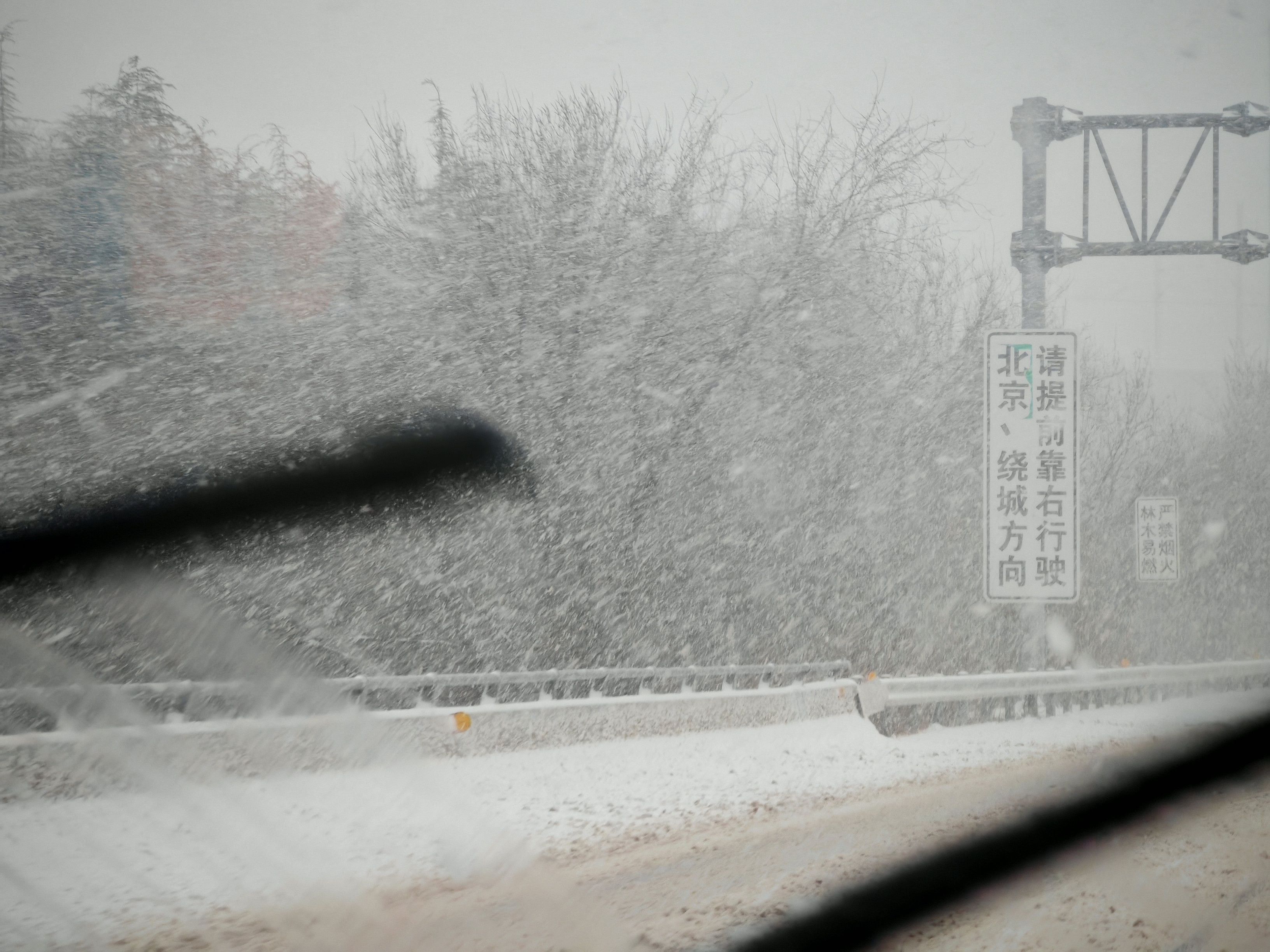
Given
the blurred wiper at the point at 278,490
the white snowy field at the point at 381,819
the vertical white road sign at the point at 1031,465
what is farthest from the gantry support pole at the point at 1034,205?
the blurred wiper at the point at 278,490

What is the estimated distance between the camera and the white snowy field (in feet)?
16.3

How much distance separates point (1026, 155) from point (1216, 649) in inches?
1316

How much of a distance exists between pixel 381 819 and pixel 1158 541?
60.5ft

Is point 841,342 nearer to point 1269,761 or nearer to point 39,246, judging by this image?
point 1269,761

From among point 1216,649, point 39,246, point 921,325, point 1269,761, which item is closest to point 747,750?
point 1269,761

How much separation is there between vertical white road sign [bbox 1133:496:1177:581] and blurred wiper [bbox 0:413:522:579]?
1345 centimetres

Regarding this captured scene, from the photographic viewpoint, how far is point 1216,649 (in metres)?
38.0

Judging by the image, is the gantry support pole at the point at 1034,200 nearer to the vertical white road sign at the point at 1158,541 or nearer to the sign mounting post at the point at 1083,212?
the sign mounting post at the point at 1083,212

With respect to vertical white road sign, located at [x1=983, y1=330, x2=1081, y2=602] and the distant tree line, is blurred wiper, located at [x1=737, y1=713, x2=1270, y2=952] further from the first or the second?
the distant tree line

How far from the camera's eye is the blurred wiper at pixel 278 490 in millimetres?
9117

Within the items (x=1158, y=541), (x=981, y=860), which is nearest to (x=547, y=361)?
(x=981, y=860)

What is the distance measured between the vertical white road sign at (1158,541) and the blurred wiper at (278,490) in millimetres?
13450

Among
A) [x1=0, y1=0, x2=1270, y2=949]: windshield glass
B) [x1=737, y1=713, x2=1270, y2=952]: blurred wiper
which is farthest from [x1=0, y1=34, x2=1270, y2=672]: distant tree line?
[x1=737, y1=713, x2=1270, y2=952]: blurred wiper

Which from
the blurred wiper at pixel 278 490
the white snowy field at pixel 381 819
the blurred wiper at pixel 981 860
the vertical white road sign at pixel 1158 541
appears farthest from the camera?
the vertical white road sign at pixel 1158 541
